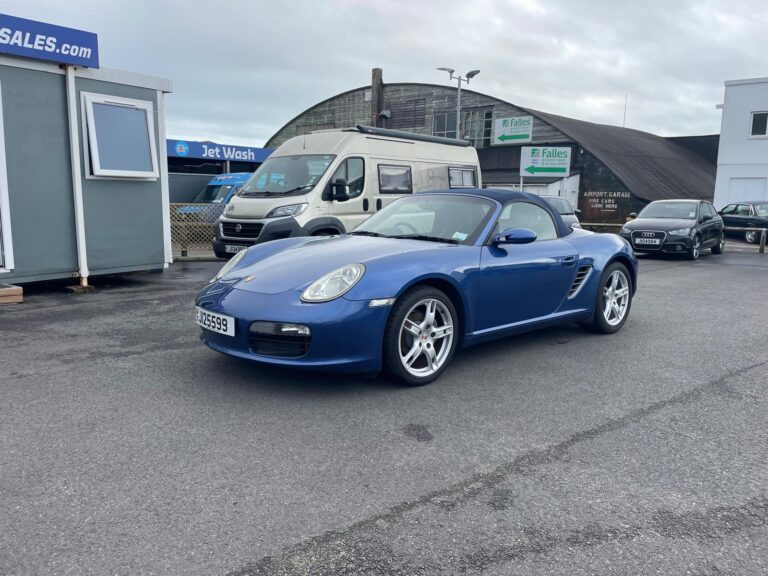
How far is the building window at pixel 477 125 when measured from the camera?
39.5 metres

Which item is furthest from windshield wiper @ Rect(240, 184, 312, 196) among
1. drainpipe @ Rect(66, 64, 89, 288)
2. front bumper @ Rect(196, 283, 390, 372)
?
front bumper @ Rect(196, 283, 390, 372)

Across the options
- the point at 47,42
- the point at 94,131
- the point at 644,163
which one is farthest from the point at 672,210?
the point at 644,163

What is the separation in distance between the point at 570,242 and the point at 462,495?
353cm

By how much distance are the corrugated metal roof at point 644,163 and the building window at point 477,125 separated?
9.88ft

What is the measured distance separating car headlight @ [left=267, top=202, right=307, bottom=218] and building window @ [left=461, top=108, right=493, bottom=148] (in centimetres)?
3164

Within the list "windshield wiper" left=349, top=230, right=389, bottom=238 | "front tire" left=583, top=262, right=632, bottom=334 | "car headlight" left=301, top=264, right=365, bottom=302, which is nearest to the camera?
"car headlight" left=301, top=264, right=365, bottom=302

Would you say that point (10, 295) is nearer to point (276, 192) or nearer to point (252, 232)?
point (252, 232)

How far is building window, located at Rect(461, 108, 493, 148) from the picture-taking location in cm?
3950

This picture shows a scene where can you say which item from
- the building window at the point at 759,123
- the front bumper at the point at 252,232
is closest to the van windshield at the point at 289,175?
the front bumper at the point at 252,232

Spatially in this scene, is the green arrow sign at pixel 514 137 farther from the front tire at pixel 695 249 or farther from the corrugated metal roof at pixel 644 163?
the front tire at pixel 695 249

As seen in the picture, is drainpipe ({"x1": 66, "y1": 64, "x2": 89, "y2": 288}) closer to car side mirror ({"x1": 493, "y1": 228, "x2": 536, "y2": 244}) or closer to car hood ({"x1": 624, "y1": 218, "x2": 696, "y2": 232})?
car side mirror ({"x1": 493, "y1": 228, "x2": 536, "y2": 244})

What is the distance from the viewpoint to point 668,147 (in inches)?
1839

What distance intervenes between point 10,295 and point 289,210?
4.00 m

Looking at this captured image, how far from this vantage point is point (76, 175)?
8.30 m
